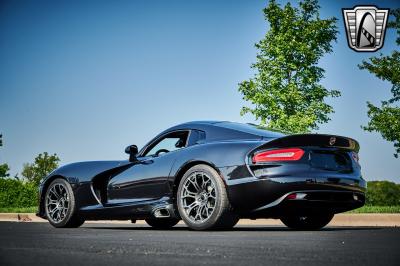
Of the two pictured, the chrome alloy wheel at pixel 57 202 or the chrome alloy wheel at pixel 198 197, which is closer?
the chrome alloy wheel at pixel 198 197

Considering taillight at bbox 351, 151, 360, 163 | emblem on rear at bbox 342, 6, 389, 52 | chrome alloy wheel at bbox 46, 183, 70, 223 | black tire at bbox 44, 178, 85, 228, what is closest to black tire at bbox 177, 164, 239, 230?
taillight at bbox 351, 151, 360, 163

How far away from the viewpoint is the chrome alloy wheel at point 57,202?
372 inches

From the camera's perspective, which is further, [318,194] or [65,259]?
[318,194]

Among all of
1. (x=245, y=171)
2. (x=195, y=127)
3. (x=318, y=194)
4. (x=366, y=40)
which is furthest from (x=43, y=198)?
(x=366, y=40)

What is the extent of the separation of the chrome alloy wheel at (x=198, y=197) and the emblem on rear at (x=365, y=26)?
26.4 ft

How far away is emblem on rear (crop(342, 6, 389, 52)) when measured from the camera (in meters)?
14.9

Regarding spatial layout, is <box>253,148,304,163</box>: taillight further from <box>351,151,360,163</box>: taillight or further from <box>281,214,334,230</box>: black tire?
<box>281,214,334,230</box>: black tire

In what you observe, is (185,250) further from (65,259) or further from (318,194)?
(318,194)

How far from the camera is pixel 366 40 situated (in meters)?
17.0

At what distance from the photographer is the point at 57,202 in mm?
9531

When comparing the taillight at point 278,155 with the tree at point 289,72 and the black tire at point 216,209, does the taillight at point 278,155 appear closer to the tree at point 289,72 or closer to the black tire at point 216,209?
the black tire at point 216,209

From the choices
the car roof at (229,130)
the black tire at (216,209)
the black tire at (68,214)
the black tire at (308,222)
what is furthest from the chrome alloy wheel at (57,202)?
the black tire at (308,222)

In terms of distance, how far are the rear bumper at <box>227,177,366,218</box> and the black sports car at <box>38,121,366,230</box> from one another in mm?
11

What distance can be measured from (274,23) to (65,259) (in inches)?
900
